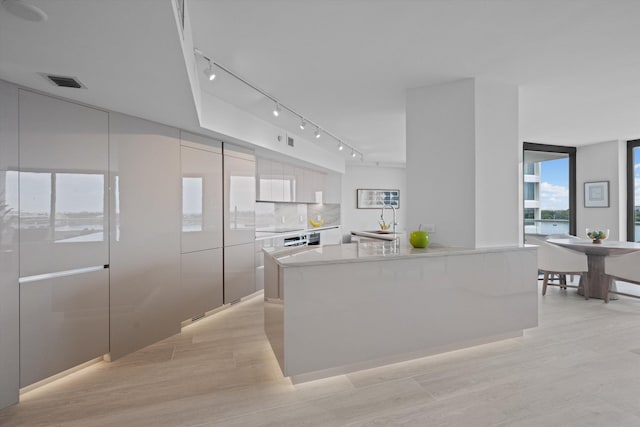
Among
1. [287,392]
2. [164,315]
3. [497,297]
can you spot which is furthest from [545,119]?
[164,315]

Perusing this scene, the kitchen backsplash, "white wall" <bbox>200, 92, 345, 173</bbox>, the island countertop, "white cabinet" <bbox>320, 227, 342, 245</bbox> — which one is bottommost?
"white cabinet" <bbox>320, 227, 342, 245</bbox>

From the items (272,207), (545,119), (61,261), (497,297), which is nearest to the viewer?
(61,261)

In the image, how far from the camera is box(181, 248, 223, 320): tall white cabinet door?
3.61 m

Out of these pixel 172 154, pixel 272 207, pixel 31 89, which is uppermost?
pixel 31 89

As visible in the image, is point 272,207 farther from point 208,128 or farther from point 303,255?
point 303,255

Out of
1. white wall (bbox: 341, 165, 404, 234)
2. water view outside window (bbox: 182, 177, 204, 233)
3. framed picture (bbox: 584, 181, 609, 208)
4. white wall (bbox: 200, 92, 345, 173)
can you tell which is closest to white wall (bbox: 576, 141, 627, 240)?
framed picture (bbox: 584, 181, 609, 208)

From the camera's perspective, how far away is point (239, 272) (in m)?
4.41

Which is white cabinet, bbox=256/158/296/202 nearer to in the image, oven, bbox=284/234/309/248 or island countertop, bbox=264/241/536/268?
oven, bbox=284/234/309/248

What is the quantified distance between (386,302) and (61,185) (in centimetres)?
262

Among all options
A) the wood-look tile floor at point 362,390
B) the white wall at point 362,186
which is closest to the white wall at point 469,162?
the wood-look tile floor at point 362,390

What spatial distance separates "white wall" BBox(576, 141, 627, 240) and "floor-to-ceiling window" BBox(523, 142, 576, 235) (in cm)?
12

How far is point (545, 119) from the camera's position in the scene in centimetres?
450

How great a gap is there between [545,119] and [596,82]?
1363 millimetres

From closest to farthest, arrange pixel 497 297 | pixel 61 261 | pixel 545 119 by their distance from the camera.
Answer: pixel 61 261 → pixel 497 297 → pixel 545 119
